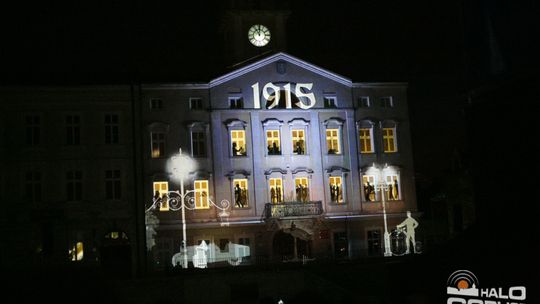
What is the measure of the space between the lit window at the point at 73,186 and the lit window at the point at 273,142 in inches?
471

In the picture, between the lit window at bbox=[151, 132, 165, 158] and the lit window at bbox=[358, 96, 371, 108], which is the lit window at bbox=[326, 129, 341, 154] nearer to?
the lit window at bbox=[358, 96, 371, 108]

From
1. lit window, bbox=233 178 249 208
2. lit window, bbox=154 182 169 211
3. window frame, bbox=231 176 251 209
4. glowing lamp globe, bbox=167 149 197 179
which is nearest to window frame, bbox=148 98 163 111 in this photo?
glowing lamp globe, bbox=167 149 197 179

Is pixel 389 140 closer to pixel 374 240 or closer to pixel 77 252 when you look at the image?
pixel 374 240

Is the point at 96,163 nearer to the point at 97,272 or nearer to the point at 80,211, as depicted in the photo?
the point at 80,211

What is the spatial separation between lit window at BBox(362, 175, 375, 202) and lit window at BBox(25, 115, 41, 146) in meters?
20.9

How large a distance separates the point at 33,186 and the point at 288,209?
51.0 feet

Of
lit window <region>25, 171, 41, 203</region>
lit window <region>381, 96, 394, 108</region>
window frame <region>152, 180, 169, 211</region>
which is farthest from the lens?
lit window <region>381, 96, 394, 108</region>

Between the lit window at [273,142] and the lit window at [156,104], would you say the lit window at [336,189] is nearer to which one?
the lit window at [273,142]

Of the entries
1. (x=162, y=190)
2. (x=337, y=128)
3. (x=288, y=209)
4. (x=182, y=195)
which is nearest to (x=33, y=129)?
(x=162, y=190)

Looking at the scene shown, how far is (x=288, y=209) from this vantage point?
125 ft

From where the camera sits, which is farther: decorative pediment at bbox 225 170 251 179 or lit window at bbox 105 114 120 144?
decorative pediment at bbox 225 170 251 179

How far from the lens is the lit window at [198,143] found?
1524 inches

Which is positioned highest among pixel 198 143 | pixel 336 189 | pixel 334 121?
pixel 334 121

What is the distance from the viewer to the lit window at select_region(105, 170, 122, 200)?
3744cm
